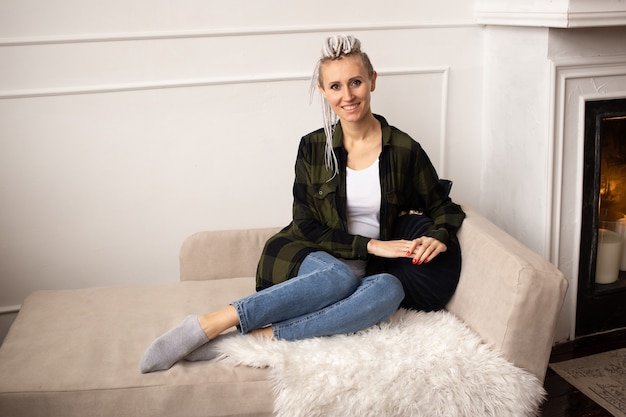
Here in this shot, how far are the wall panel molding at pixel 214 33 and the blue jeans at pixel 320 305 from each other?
994 millimetres

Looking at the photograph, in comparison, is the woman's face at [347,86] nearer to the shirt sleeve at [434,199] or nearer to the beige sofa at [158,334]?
the shirt sleeve at [434,199]

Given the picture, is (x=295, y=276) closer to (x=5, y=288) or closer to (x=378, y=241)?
(x=378, y=241)

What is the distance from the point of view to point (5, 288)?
2.57 metres

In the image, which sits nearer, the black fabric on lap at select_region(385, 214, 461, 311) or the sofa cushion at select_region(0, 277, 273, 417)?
the sofa cushion at select_region(0, 277, 273, 417)

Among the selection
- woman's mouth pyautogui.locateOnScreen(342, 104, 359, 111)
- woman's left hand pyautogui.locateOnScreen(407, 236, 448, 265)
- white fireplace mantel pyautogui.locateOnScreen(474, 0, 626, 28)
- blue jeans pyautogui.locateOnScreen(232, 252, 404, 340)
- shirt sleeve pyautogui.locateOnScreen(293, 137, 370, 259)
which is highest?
white fireplace mantel pyautogui.locateOnScreen(474, 0, 626, 28)

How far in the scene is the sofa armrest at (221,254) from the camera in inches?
94.7

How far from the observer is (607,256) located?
264 cm

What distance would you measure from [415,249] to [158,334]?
0.80 metres

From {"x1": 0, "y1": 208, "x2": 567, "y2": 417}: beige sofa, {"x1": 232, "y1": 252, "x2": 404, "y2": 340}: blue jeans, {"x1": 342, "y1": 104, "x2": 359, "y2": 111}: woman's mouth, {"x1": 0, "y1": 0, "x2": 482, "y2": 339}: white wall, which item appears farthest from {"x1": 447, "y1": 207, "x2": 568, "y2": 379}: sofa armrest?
{"x1": 0, "y1": 0, "x2": 482, "y2": 339}: white wall

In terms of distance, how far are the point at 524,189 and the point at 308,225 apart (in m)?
0.88

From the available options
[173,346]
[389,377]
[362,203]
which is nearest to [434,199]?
[362,203]

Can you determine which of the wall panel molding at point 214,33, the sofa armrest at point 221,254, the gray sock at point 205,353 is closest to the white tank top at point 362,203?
the sofa armrest at point 221,254

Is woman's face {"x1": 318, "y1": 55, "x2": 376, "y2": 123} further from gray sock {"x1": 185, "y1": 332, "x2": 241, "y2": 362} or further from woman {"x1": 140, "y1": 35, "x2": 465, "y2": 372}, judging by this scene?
gray sock {"x1": 185, "y1": 332, "x2": 241, "y2": 362}

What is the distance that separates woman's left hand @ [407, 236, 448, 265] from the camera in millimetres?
2039
